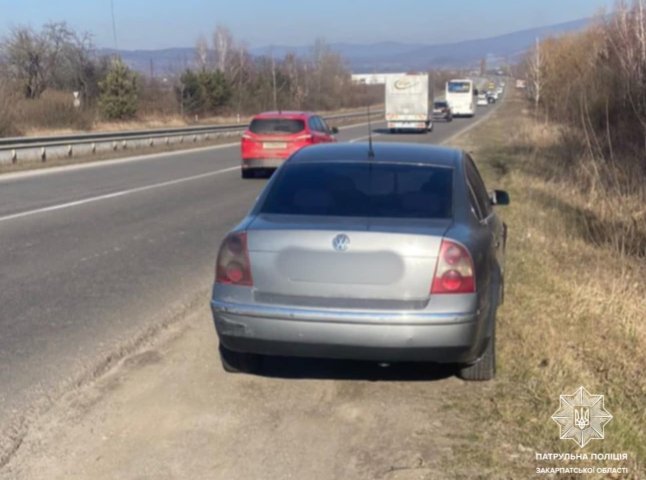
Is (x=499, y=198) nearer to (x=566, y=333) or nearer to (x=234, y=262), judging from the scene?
(x=566, y=333)

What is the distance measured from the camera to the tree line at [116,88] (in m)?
44.6

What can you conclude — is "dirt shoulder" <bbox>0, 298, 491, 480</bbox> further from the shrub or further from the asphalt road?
the shrub

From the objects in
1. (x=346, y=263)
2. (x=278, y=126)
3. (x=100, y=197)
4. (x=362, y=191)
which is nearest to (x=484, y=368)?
(x=346, y=263)

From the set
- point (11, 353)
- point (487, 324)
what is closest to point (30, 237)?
point (11, 353)

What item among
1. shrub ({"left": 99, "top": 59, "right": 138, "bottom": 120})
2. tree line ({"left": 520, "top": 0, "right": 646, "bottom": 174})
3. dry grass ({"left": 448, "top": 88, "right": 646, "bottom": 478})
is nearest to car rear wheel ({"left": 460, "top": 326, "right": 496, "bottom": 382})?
dry grass ({"left": 448, "top": 88, "right": 646, "bottom": 478})

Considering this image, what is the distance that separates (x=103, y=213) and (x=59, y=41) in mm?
54418

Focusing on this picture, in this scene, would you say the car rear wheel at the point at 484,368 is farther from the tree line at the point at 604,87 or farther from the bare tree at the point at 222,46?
the bare tree at the point at 222,46

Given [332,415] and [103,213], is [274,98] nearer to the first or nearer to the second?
[103,213]

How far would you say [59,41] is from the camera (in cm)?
6294

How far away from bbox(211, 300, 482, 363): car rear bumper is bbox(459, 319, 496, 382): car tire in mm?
302

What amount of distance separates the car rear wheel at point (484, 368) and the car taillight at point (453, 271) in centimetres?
58

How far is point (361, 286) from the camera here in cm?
464

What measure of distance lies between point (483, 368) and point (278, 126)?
53.4 ft

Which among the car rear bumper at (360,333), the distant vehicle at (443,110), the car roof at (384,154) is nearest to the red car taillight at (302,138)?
A: the car roof at (384,154)
